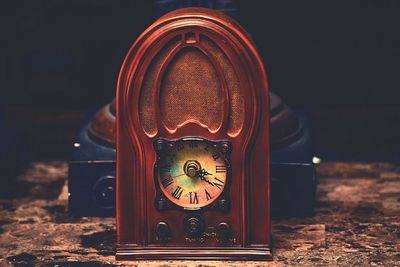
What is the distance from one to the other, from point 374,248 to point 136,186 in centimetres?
113

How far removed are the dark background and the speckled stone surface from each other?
0.37m

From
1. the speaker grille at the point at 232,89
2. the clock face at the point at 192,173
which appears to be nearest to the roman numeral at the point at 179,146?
the clock face at the point at 192,173

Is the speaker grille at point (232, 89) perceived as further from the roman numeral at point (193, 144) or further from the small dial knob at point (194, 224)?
the small dial knob at point (194, 224)

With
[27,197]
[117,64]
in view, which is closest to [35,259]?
[27,197]

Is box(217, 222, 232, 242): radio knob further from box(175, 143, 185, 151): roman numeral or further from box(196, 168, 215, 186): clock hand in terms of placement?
box(175, 143, 185, 151): roman numeral

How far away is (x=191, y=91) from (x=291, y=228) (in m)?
0.98

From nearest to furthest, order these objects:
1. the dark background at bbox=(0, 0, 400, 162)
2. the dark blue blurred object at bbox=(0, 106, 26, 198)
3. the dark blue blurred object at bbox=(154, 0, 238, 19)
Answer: the dark blue blurred object at bbox=(154, 0, 238, 19) → the dark blue blurred object at bbox=(0, 106, 26, 198) → the dark background at bbox=(0, 0, 400, 162)

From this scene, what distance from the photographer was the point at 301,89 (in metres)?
6.64

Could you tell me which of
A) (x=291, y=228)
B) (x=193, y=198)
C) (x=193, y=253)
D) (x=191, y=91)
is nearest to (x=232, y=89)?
(x=191, y=91)

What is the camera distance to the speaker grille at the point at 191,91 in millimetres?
4840

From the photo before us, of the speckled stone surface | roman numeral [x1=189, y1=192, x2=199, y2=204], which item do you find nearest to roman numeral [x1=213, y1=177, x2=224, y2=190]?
roman numeral [x1=189, y1=192, x2=199, y2=204]

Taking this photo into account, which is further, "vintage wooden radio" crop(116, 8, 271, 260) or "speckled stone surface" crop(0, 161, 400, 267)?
"speckled stone surface" crop(0, 161, 400, 267)

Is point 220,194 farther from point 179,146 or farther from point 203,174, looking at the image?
point 179,146

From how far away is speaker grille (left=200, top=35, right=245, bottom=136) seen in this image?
4.82 meters
